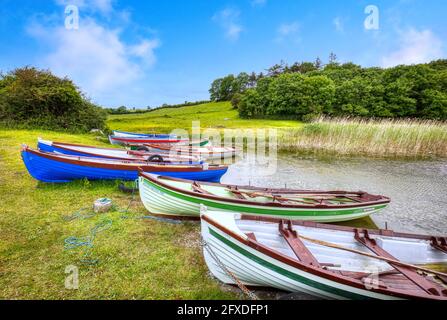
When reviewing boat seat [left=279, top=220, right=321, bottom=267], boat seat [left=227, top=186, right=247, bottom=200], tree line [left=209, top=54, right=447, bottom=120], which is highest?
tree line [left=209, top=54, right=447, bottom=120]

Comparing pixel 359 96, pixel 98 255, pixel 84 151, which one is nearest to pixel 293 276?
pixel 98 255

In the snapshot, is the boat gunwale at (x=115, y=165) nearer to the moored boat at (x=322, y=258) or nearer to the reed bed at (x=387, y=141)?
the moored boat at (x=322, y=258)

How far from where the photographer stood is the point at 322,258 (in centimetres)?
456

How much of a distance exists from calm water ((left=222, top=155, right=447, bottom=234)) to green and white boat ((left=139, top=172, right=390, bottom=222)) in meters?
1.42

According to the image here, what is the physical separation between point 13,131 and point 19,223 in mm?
20003

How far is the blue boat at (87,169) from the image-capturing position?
8430 millimetres

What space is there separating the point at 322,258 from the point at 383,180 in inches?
381

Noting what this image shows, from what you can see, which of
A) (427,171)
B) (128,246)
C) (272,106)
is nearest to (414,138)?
(427,171)

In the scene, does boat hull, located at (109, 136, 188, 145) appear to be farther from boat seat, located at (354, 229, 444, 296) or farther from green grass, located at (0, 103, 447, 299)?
boat seat, located at (354, 229, 444, 296)

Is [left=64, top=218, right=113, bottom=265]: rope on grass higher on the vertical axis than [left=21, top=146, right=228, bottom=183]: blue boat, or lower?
lower

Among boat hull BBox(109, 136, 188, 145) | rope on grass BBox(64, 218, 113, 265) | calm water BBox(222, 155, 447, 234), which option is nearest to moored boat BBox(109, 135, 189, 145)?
boat hull BBox(109, 136, 188, 145)

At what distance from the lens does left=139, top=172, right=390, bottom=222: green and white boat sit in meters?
6.09

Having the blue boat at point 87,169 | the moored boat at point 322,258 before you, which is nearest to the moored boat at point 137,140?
the blue boat at point 87,169

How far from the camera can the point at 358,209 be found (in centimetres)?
671
